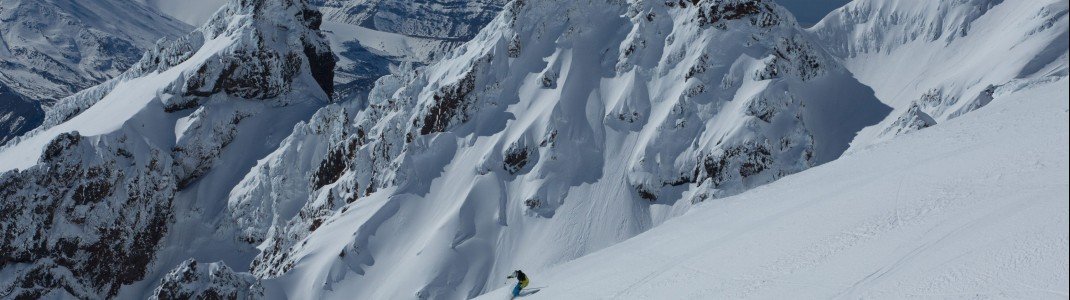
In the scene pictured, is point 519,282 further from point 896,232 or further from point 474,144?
point 474,144

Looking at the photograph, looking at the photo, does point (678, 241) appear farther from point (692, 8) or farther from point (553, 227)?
point (692, 8)

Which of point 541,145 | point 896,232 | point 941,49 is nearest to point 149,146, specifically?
point 541,145

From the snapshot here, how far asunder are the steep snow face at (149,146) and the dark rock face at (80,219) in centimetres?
10

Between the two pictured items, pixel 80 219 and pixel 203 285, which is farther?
pixel 80 219

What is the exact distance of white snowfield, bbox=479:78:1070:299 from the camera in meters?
23.6

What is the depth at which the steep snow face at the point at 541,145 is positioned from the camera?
72.0m

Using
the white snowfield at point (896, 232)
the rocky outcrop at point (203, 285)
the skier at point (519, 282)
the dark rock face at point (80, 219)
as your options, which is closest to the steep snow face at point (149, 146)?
the dark rock face at point (80, 219)

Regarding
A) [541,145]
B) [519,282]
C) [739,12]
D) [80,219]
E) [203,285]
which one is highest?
[739,12]

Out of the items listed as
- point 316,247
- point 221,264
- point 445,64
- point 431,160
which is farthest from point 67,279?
point 445,64

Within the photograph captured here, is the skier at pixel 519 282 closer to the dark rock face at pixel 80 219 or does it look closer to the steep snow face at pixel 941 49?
the steep snow face at pixel 941 49

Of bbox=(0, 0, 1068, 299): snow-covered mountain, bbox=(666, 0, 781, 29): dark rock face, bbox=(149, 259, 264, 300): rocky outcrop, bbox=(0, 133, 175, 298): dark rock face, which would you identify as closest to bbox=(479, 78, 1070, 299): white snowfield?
bbox=(0, 0, 1068, 299): snow-covered mountain

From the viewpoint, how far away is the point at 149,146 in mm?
89000

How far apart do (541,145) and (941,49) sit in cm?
3620

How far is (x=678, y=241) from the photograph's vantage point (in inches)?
1660
